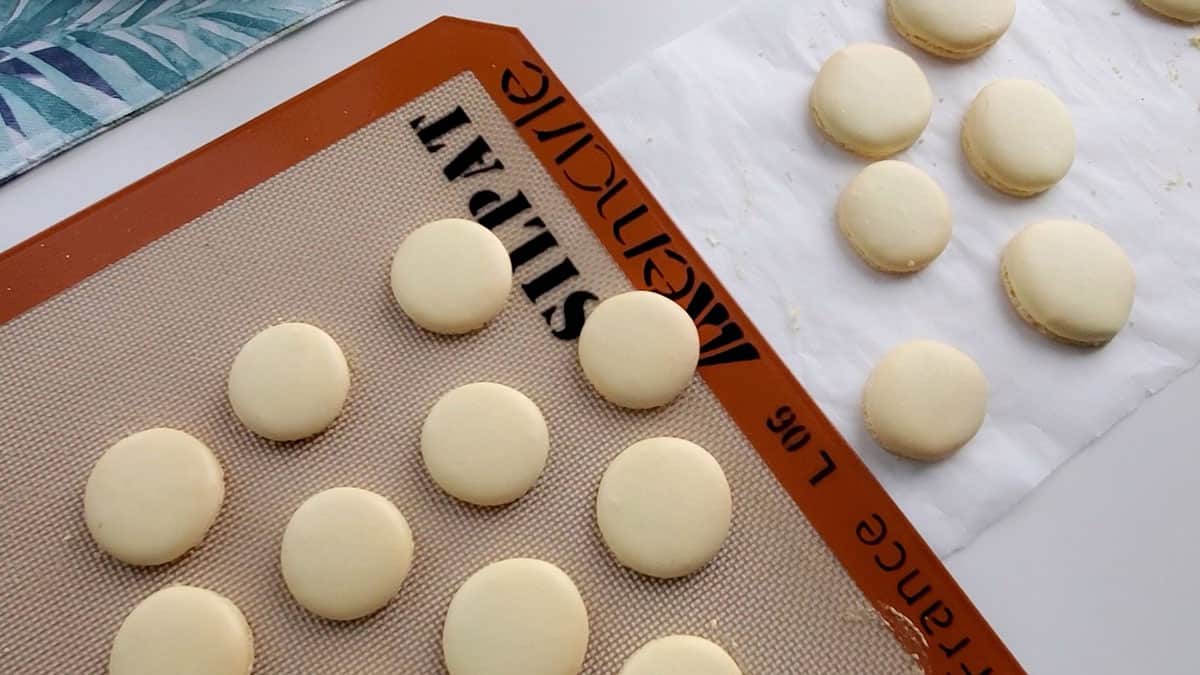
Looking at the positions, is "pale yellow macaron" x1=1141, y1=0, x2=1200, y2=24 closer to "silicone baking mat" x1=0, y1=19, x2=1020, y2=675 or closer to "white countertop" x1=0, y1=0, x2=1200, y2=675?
"white countertop" x1=0, y1=0, x2=1200, y2=675

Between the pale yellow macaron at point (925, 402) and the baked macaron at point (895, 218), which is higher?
the baked macaron at point (895, 218)

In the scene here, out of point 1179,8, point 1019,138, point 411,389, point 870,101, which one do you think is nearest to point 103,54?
point 411,389

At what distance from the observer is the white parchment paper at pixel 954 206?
30.4 inches

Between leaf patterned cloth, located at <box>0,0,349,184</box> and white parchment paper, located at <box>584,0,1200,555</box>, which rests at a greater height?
leaf patterned cloth, located at <box>0,0,349,184</box>

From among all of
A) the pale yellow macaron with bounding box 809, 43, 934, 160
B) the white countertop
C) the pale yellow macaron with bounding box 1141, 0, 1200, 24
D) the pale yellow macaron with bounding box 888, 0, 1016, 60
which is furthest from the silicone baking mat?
the pale yellow macaron with bounding box 1141, 0, 1200, 24

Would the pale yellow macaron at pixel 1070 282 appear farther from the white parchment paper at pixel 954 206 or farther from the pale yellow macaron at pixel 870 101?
the pale yellow macaron at pixel 870 101

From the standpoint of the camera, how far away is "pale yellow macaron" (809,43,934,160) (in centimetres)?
82

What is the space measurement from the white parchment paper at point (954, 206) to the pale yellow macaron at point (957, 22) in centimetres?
2

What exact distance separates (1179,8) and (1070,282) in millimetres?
316

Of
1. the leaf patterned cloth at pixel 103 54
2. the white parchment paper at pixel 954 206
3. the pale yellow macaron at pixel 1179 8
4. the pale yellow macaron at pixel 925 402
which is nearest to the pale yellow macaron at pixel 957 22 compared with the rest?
the white parchment paper at pixel 954 206

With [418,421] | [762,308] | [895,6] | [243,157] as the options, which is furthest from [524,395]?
[895,6]

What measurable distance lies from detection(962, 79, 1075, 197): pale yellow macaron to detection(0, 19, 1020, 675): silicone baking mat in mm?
255

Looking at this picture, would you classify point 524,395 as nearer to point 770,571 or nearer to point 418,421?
point 418,421

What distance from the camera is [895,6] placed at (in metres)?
0.89
